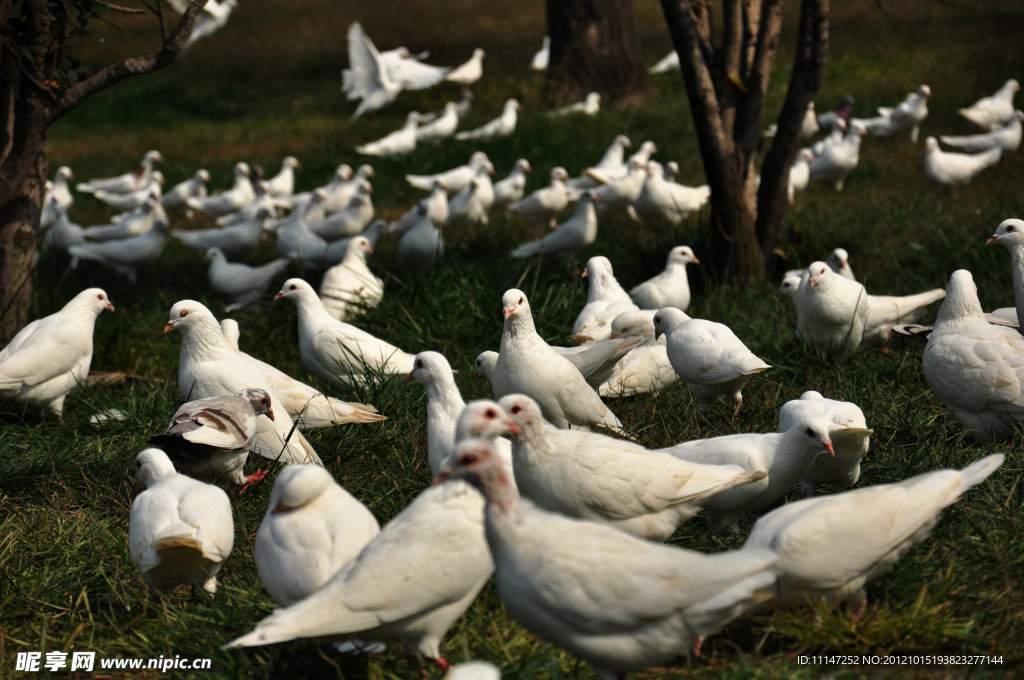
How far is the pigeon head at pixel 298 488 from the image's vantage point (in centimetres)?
306

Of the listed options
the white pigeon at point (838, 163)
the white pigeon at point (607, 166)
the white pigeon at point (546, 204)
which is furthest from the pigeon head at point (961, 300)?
the white pigeon at point (838, 163)

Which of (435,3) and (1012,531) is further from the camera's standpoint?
(435,3)

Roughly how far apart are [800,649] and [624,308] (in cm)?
351

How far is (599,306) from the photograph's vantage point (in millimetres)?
6211

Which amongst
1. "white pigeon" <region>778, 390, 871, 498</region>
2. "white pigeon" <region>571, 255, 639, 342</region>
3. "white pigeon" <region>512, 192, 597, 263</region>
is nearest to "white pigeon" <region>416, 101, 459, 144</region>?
"white pigeon" <region>512, 192, 597, 263</region>

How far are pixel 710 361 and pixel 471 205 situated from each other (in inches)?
230

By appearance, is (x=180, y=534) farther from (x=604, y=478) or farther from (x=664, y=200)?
(x=664, y=200)

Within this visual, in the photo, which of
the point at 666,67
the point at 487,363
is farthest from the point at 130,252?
the point at 666,67

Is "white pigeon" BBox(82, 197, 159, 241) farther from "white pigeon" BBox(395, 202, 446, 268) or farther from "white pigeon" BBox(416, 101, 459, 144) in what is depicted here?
"white pigeon" BBox(416, 101, 459, 144)

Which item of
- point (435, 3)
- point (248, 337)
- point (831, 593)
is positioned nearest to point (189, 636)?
point (831, 593)

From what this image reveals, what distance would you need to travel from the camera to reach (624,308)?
622 cm

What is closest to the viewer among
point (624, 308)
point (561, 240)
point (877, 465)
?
point (877, 465)

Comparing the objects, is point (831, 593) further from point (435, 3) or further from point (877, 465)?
point (435, 3)

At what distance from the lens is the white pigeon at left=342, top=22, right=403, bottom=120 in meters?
16.5
